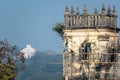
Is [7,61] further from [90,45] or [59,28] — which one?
[59,28]

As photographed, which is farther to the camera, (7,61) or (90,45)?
(90,45)

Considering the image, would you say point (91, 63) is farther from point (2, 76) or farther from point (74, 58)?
point (2, 76)

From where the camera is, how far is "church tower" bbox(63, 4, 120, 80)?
52.5m

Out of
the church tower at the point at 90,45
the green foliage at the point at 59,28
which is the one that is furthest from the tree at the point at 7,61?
the green foliage at the point at 59,28

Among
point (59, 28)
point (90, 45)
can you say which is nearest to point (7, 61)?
point (90, 45)

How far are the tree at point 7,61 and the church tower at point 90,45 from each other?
6000 millimetres

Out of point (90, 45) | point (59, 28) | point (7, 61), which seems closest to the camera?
point (7, 61)

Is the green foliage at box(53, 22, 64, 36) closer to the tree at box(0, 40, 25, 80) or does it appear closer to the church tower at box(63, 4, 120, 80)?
the church tower at box(63, 4, 120, 80)

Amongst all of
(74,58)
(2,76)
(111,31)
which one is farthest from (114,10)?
(2,76)

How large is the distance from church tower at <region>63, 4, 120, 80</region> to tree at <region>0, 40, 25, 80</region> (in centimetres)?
600

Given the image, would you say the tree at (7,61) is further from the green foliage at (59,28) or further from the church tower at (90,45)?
the green foliage at (59,28)

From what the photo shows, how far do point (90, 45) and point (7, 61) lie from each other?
860cm

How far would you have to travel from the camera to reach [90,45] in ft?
175

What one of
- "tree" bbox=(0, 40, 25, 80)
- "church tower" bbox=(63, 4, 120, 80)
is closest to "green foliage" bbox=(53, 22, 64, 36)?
"church tower" bbox=(63, 4, 120, 80)
